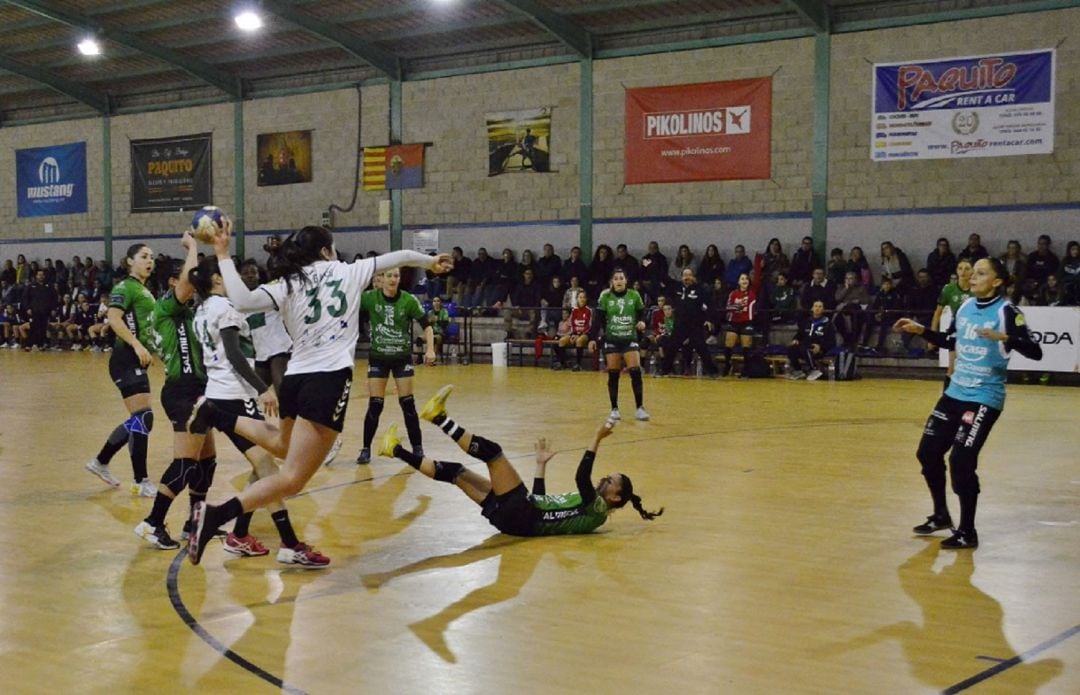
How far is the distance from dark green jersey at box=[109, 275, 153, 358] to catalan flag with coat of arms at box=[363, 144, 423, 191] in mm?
19236

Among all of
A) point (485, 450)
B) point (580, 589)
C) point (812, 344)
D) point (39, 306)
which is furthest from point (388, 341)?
point (39, 306)

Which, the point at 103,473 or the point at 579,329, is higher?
the point at 579,329

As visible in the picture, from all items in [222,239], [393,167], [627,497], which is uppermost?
[393,167]

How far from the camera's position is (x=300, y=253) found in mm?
6129

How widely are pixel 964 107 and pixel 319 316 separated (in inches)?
718

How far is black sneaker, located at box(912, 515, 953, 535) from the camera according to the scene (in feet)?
23.9

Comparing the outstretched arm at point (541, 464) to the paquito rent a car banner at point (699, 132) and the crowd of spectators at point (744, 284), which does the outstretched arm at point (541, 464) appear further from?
the paquito rent a car banner at point (699, 132)

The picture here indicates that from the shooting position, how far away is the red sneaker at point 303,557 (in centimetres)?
642

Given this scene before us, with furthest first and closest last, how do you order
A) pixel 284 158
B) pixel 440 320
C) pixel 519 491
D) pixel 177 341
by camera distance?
pixel 284 158, pixel 440 320, pixel 177 341, pixel 519 491

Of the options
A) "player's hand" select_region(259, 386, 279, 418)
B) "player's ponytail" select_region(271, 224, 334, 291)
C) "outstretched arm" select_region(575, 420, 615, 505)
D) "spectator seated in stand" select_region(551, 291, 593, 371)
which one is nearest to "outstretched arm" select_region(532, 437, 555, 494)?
"outstretched arm" select_region(575, 420, 615, 505)

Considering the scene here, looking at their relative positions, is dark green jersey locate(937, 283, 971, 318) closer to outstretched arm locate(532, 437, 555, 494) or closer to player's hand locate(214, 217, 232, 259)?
outstretched arm locate(532, 437, 555, 494)

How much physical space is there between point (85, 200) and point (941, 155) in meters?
23.9

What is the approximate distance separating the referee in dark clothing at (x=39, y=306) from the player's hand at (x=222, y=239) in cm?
2729

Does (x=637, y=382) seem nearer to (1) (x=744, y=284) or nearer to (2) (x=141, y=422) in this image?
(2) (x=141, y=422)
